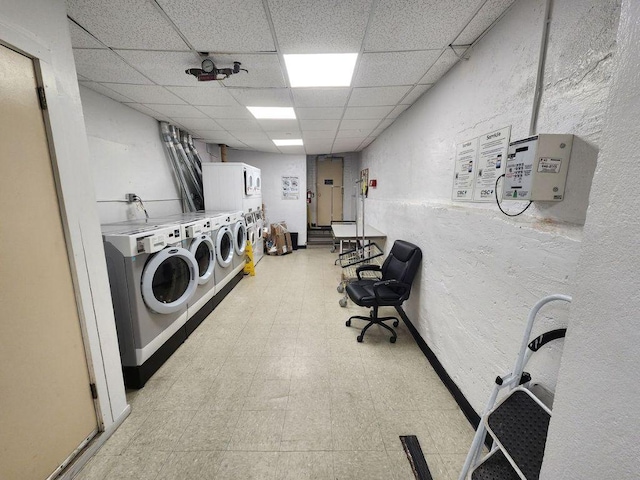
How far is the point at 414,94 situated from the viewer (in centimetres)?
237

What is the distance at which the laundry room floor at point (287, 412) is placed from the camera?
1309 mm

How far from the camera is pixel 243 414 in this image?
1604 millimetres

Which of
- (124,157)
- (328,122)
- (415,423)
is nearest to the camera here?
(415,423)

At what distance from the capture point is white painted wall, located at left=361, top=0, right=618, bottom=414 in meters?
0.94

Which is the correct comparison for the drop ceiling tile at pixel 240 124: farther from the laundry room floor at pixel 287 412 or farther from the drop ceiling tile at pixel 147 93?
the laundry room floor at pixel 287 412

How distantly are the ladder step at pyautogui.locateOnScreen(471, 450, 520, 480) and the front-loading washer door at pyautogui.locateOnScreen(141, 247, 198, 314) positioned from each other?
213 cm

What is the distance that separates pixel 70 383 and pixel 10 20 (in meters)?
1.64

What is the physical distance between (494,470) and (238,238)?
3603mm

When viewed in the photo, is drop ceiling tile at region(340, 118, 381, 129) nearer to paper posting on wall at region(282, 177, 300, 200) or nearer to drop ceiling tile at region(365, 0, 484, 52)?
drop ceiling tile at region(365, 0, 484, 52)

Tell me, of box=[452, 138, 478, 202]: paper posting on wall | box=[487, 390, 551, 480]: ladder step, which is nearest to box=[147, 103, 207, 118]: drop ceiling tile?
box=[452, 138, 478, 202]: paper posting on wall

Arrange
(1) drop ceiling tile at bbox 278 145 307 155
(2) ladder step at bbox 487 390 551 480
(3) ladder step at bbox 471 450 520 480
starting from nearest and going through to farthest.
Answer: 1. (2) ladder step at bbox 487 390 551 480
2. (3) ladder step at bbox 471 450 520 480
3. (1) drop ceiling tile at bbox 278 145 307 155

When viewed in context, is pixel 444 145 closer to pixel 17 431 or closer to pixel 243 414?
pixel 243 414

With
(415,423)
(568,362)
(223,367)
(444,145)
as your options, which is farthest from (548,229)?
(223,367)

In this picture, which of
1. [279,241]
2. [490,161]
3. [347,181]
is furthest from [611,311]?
[347,181]
